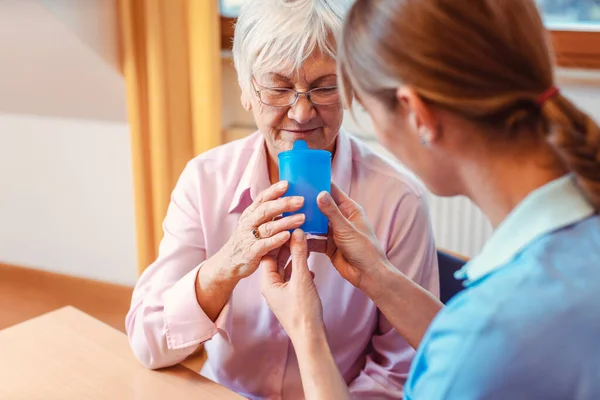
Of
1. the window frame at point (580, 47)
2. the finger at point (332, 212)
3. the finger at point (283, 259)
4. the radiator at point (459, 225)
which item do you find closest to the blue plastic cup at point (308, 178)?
the finger at point (332, 212)

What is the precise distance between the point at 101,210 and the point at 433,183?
2525 mm

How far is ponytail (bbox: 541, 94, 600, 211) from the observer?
0.81 metres

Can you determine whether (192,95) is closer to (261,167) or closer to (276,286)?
(261,167)

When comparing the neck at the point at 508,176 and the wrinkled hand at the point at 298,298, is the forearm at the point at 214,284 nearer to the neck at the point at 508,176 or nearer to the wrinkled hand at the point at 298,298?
the wrinkled hand at the point at 298,298

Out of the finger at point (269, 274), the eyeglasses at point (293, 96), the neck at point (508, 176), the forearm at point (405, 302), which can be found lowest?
the forearm at point (405, 302)

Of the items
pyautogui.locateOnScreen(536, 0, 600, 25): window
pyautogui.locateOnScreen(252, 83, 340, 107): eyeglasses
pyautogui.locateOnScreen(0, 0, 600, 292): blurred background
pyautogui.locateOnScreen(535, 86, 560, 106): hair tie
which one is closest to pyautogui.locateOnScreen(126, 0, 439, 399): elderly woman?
pyautogui.locateOnScreen(252, 83, 340, 107): eyeglasses

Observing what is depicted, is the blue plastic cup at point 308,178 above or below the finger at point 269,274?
above

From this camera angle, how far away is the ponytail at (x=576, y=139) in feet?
2.66

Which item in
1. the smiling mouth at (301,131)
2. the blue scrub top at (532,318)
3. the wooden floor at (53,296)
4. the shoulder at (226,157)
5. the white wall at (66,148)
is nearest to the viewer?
the blue scrub top at (532,318)

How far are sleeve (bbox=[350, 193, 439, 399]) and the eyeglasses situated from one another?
0.27 meters

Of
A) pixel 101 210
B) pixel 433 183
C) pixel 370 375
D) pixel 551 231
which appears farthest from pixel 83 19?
pixel 551 231

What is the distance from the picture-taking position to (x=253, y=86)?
1.41m

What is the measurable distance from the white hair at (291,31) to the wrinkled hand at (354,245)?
0.89ft

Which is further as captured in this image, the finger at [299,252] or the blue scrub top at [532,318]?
the finger at [299,252]
